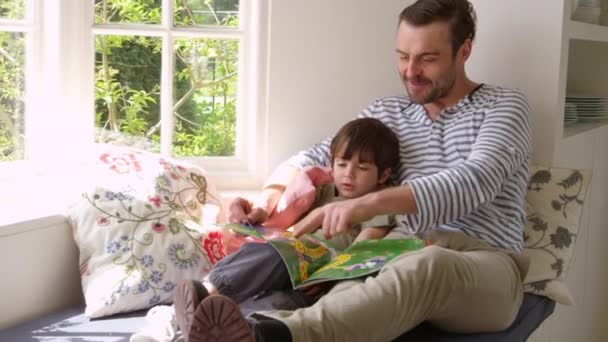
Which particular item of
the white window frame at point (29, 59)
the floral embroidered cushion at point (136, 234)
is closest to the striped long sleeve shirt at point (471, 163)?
the floral embroidered cushion at point (136, 234)

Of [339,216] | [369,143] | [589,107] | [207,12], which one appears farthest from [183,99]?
[589,107]

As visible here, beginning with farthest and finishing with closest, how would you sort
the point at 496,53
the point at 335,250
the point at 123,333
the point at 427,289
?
the point at 496,53 < the point at 335,250 < the point at 123,333 < the point at 427,289

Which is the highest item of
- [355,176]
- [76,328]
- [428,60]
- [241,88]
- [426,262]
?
[428,60]

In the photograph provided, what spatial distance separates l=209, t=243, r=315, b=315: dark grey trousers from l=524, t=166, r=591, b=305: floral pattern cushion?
0.77 meters

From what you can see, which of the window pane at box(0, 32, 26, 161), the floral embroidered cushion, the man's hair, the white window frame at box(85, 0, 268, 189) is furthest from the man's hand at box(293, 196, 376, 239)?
the window pane at box(0, 32, 26, 161)

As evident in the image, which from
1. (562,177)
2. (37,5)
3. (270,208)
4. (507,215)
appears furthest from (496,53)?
(37,5)

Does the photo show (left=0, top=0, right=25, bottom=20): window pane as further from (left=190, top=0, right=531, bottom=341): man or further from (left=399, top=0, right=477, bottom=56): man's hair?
(left=399, top=0, right=477, bottom=56): man's hair

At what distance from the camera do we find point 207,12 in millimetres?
2988

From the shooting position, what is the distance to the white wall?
117 inches

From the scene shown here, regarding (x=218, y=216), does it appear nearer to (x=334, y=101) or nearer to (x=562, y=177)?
(x=334, y=101)

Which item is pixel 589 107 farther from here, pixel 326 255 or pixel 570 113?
pixel 326 255

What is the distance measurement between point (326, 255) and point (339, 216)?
25 centimetres

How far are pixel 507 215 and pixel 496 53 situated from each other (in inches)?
28.8

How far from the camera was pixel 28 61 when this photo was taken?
8.95 ft
